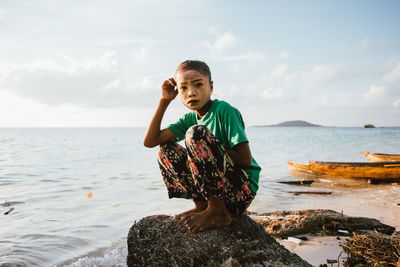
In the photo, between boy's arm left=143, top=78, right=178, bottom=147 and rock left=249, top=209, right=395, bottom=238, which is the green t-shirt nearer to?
Answer: boy's arm left=143, top=78, right=178, bottom=147

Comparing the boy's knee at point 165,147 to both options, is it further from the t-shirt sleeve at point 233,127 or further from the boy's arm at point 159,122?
the t-shirt sleeve at point 233,127

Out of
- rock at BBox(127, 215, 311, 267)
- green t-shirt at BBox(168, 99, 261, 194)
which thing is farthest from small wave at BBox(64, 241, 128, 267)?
green t-shirt at BBox(168, 99, 261, 194)

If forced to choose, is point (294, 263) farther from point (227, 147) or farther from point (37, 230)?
point (37, 230)

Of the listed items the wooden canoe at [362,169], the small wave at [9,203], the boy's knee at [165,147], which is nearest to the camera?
the boy's knee at [165,147]

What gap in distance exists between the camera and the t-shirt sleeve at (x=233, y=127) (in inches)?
88.5

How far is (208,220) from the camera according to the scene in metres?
2.38

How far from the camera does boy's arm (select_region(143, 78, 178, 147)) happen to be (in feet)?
9.12

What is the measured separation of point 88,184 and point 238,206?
8156mm

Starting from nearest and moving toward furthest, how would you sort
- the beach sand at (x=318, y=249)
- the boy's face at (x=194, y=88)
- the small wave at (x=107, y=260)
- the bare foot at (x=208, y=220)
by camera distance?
the bare foot at (x=208, y=220) → the boy's face at (x=194, y=88) → the beach sand at (x=318, y=249) → the small wave at (x=107, y=260)

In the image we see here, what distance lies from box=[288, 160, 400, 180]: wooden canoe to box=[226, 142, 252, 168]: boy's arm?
9.09 metres

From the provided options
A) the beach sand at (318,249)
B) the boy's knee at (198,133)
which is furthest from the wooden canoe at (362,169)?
the boy's knee at (198,133)

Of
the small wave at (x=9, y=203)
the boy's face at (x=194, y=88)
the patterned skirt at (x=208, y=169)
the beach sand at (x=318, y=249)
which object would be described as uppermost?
the boy's face at (x=194, y=88)

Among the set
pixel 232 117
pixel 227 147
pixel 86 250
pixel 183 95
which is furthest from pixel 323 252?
pixel 86 250

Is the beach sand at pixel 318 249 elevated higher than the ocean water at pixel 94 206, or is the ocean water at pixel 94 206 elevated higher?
the beach sand at pixel 318 249
